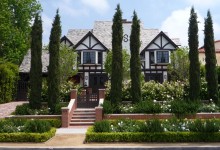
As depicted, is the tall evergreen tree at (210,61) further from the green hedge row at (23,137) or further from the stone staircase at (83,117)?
the green hedge row at (23,137)

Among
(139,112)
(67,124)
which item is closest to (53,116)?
(67,124)

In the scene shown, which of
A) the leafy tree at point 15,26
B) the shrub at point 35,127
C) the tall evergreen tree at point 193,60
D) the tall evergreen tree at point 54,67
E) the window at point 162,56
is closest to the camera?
the shrub at point 35,127

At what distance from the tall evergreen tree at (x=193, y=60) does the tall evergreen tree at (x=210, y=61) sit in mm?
1065

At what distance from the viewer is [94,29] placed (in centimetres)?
4303

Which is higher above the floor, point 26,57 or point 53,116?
point 26,57

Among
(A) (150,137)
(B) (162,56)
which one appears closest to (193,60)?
(A) (150,137)

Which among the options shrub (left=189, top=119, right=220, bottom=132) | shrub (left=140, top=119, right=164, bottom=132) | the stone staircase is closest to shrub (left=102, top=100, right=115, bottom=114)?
the stone staircase

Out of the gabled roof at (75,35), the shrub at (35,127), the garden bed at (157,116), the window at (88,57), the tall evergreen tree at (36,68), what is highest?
the gabled roof at (75,35)

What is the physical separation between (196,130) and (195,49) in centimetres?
994

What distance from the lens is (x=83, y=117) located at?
69.7 ft

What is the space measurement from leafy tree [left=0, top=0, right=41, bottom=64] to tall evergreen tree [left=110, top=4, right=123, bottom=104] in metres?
16.3

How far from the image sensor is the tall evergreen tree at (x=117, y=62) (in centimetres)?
2194

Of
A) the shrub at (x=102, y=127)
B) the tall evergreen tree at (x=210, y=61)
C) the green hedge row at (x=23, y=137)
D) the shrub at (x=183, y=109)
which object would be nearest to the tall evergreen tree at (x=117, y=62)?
the shrub at (x=183, y=109)

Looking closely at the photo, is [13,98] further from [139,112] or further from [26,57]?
[139,112]
